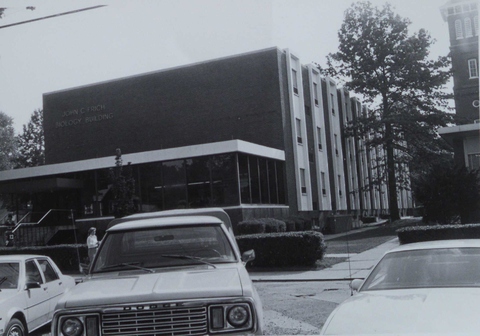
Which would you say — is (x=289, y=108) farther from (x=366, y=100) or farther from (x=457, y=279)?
(x=457, y=279)

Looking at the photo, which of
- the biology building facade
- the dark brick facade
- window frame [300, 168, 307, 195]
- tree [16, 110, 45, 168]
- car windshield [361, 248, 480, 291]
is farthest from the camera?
tree [16, 110, 45, 168]

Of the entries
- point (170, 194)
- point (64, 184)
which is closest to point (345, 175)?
point (170, 194)

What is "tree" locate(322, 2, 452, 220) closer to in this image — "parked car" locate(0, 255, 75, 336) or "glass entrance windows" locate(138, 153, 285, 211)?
"glass entrance windows" locate(138, 153, 285, 211)

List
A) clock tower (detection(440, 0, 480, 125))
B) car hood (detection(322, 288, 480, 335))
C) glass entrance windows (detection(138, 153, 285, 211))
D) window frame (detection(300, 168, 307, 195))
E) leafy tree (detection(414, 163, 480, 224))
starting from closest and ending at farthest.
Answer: car hood (detection(322, 288, 480, 335))
clock tower (detection(440, 0, 480, 125))
leafy tree (detection(414, 163, 480, 224))
glass entrance windows (detection(138, 153, 285, 211))
window frame (detection(300, 168, 307, 195))

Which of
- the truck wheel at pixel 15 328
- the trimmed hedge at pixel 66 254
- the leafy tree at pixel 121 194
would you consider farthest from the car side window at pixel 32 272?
the trimmed hedge at pixel 66 254

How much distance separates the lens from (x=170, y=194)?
27.7 metres

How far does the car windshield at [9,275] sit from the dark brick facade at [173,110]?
24.8 meters

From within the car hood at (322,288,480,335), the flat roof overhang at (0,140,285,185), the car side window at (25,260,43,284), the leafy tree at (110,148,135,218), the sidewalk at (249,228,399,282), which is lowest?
the sidewalk at (249,228,399,282)

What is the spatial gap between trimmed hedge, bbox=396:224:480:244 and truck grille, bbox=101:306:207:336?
47.8 ft

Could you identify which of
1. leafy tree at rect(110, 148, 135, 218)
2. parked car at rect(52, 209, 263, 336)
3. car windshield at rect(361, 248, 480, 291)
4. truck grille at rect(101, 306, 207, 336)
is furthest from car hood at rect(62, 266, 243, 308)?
leafy tree at rect(110, 148, 135, 218)

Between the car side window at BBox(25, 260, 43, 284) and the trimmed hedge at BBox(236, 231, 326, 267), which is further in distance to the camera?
the trimmed hedge at BBox(236, 231, 326, 267)

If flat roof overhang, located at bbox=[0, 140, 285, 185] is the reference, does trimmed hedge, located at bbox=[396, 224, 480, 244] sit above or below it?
below

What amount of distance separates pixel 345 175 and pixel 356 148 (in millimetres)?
3725

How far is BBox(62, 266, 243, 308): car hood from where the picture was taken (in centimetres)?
452
